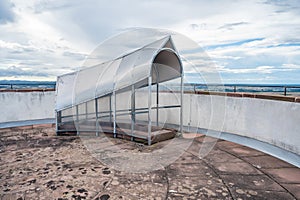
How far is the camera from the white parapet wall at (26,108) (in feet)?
19.6

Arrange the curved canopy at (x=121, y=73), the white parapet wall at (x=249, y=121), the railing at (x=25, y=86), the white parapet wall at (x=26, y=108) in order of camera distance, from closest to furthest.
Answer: the white parapet wall at (x=249, y=121)
the curved canopy at (x=121, y=73)
the white parapet wall at (x=26, y=108)
the railing at (x=25, y=86)

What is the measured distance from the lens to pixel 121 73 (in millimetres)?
4848

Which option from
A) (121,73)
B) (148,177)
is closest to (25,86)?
(121,73)

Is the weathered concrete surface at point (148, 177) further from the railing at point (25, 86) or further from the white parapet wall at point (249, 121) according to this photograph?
the railing at point (25, 86)

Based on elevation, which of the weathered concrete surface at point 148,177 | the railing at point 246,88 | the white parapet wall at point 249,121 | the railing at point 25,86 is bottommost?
the weathered concrete surface at point 148,177

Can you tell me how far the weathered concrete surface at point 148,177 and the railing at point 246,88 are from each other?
1.47 meters

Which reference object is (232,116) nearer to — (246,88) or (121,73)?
(246,88)

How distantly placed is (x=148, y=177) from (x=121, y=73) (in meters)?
2.74

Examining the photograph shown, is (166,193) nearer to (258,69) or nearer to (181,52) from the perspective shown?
(181,52)

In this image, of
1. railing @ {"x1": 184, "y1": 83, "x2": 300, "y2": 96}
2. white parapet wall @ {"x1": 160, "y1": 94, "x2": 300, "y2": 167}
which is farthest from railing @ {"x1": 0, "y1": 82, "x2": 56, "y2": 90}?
railing @ {"x1": 184, "y1": 83, "x2": 300, "y2": 96}

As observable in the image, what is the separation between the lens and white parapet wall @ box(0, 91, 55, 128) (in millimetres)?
5977

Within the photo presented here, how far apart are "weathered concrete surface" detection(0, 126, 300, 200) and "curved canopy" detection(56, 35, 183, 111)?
1480 mm

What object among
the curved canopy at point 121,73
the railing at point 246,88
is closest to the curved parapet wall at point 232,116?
the railing at point 246,88

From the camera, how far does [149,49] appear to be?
4.59 m
